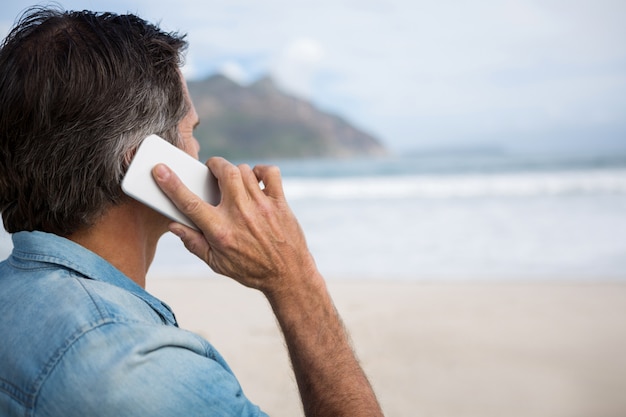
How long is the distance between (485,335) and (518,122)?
65.0 ft

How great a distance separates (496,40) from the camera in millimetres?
21156

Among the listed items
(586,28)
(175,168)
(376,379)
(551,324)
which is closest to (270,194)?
(175,168)

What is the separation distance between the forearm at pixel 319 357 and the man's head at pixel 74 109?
0.36 m

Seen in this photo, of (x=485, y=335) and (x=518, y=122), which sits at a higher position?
(x=518, y=122)

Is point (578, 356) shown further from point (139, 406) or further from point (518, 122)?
point (518, 122)

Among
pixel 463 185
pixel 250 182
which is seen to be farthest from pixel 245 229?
pixel 463 185

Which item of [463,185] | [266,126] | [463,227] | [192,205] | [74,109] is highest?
[266,126]

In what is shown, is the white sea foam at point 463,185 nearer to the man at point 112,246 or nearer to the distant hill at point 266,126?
the distant hill at point 266,126

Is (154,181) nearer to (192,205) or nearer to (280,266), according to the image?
(192,205)

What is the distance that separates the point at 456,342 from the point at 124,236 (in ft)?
10.5

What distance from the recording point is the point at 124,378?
712 mm

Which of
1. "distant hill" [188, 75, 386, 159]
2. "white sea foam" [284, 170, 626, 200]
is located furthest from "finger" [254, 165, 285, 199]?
"distant hill" [188, 75, 386, 159]

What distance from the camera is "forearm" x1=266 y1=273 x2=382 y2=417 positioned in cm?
98

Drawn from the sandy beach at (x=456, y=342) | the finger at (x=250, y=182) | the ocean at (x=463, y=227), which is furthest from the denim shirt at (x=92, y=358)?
the sandy beach at (x=456, y=342)
